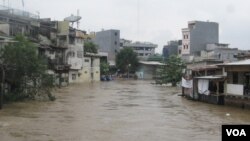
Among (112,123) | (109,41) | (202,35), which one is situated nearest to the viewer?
(112,123)

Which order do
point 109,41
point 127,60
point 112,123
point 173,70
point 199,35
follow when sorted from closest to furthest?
point 112,123 < point 173,70 < point 199,35 < point 127,60 < point 109,41

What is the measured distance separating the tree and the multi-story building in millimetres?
54337

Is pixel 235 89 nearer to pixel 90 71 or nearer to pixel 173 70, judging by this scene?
pixel 173 70

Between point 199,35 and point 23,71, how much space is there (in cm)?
5731

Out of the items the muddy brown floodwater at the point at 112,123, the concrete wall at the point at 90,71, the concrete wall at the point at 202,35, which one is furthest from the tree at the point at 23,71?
the concrete wall at the point at 202,35

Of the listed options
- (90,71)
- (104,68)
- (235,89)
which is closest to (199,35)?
(104,68)

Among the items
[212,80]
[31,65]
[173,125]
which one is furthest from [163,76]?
[173,125]

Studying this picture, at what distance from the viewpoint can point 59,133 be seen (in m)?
17.2

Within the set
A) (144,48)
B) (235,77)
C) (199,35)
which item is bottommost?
(235,77)

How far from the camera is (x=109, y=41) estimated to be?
10181 centimetres

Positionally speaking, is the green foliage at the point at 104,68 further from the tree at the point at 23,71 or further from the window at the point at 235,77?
the window at the point at 235,77

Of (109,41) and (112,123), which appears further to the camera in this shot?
(109,41)

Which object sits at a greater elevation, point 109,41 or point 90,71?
point 109,41

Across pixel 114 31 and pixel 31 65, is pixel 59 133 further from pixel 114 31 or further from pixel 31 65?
pixel 114 31
